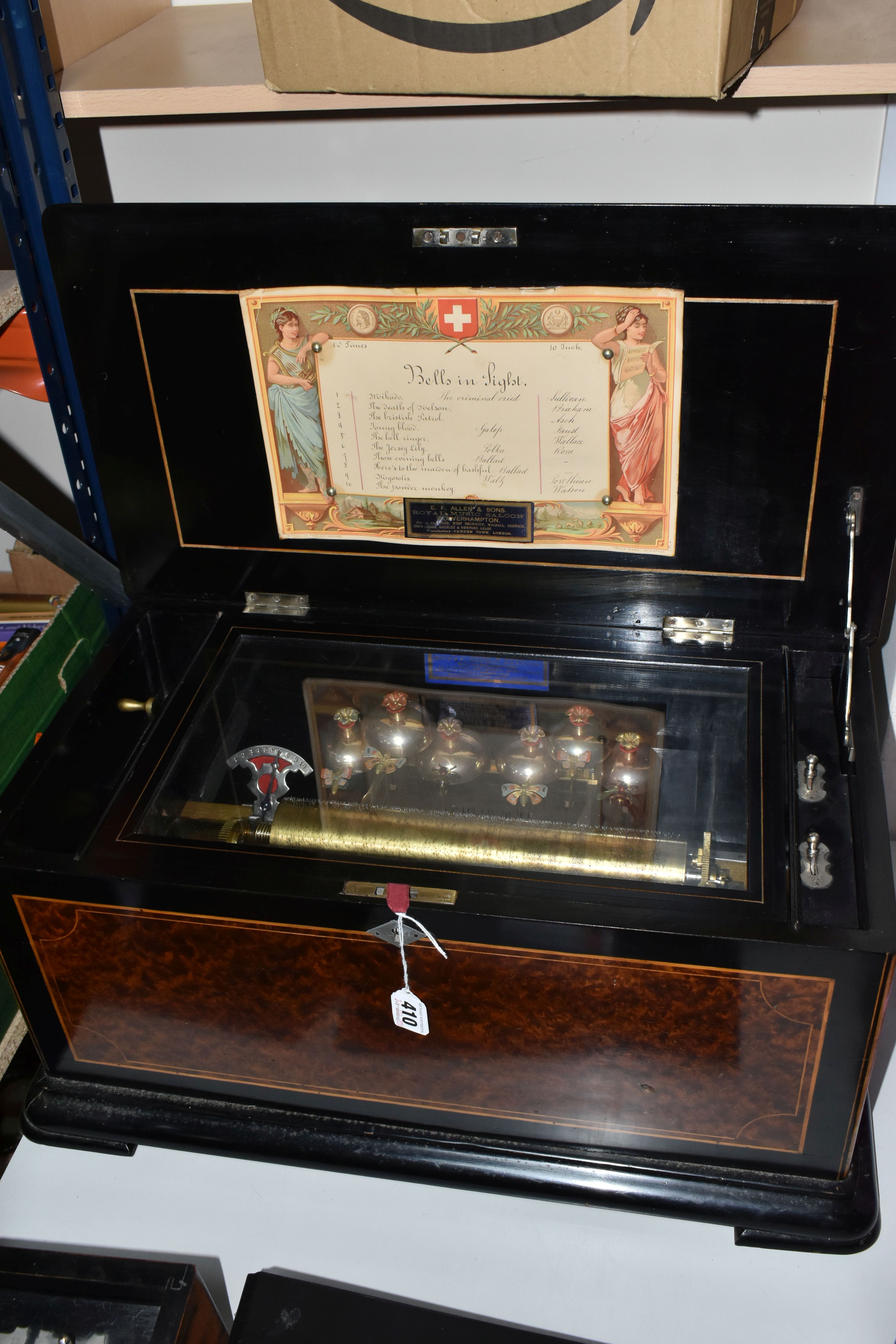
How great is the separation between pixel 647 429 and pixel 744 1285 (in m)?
0.87

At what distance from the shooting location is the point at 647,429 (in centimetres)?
121

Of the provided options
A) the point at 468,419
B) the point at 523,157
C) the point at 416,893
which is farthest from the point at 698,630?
the point at 523,157

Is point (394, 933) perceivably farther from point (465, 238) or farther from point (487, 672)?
point (465, 238)

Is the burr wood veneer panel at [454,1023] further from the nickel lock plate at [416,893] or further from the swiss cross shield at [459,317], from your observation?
the swiss cross shield at [459,317]

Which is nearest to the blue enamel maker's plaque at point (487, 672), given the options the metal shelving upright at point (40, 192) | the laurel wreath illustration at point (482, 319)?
the laurel wreath illustration at point (482, 319)

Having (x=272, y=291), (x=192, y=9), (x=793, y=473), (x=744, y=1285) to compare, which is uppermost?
(x=192, y=9)

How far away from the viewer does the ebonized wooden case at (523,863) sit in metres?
1.02

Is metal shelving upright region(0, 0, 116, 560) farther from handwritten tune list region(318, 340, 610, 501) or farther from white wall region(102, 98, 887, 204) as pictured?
handwritten tune list region(318, 340, 610, 501)

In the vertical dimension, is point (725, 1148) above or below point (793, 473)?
below

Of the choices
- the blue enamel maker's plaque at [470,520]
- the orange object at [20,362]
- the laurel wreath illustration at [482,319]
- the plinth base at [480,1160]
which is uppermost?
the laurel wreath illustration at [482,319]

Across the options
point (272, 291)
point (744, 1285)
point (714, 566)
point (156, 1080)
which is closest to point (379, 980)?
point (156, 1080)

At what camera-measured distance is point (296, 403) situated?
1.27 meters

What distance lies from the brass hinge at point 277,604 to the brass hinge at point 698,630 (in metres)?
0.44

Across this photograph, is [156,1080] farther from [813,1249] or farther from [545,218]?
[545,218]
